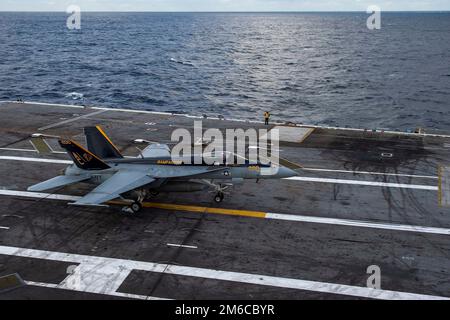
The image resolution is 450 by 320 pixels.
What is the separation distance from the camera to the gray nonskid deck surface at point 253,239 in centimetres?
1780

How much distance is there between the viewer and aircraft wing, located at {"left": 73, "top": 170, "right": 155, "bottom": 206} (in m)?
21.7

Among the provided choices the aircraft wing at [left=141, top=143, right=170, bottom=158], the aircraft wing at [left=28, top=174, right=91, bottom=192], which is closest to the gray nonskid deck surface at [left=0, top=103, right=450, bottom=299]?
the aircraft wing at [left=28, top=174, right=91, bottom=192]

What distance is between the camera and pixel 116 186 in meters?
23.0

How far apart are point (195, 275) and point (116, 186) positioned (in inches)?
294

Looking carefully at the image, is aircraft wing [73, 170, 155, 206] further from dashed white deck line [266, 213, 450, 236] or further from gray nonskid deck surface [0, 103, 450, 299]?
dashed white deck line [266, 213, 450, 236]

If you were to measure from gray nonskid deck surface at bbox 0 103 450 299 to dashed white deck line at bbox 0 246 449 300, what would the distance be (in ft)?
0.16

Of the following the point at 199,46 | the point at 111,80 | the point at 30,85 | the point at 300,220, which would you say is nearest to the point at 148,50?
the point at 199,46

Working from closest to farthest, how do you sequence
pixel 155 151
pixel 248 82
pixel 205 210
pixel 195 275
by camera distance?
1. pixel 195 275
2. pixel 205 210
3. pixel 155 151
4. pixel 248 82

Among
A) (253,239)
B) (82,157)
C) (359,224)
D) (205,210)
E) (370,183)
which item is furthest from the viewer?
(370,183)

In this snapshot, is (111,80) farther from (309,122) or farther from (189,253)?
(189,253)

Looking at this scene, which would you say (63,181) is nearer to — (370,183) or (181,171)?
(181,171)

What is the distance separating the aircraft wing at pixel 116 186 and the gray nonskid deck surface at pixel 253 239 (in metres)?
1.86

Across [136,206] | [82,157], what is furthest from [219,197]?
[82,157]
